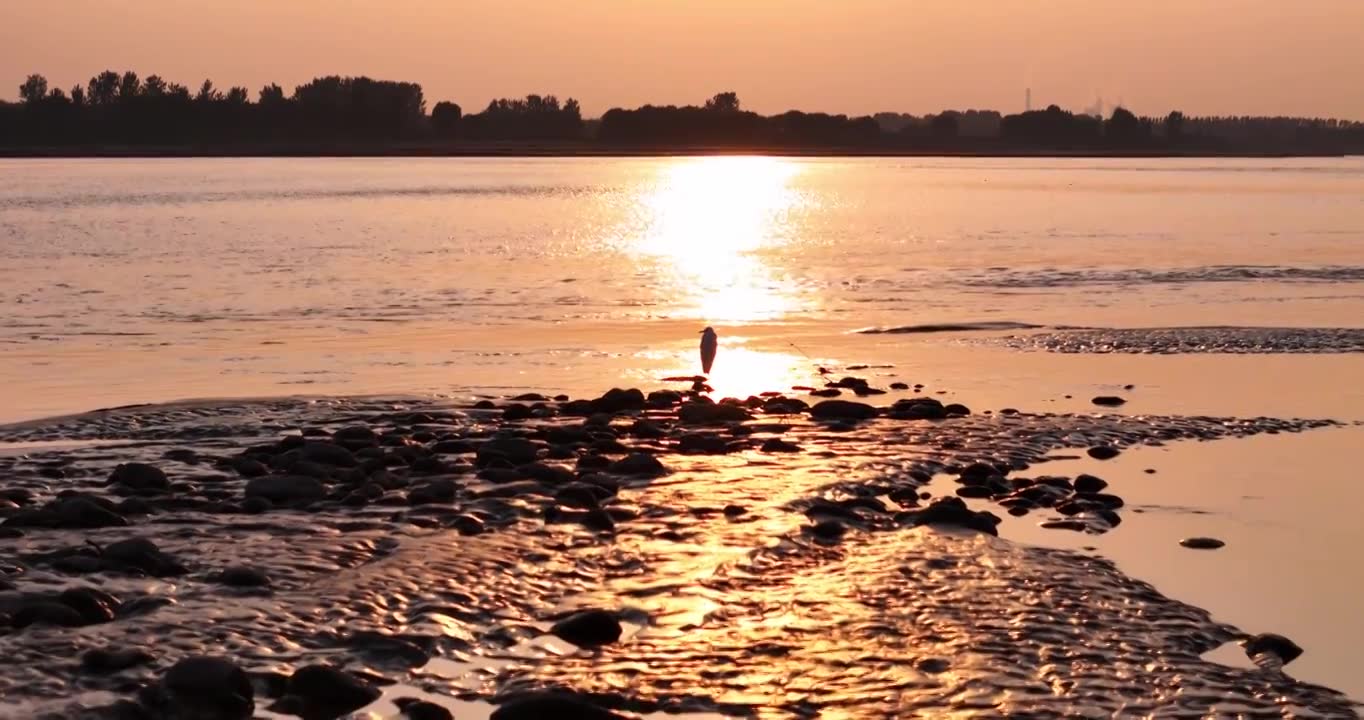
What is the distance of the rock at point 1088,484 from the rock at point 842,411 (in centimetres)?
370

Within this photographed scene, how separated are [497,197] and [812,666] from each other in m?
77.2

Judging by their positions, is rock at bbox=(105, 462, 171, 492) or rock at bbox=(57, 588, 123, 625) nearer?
rock at bbox=(57, 588, 123, 625)

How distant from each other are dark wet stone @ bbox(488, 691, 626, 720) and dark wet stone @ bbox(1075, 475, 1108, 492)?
6.00 metres

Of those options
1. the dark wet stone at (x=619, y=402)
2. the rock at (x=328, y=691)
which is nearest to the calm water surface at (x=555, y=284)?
the dark wet stone at (x=619, y=402)

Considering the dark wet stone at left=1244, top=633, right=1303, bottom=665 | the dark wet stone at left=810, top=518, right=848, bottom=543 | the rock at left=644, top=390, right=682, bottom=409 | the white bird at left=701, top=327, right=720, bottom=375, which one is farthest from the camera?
the white bird at left=701, top=327, right=720, bottom=375

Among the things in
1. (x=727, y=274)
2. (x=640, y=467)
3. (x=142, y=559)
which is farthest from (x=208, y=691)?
(x=727, y=274)

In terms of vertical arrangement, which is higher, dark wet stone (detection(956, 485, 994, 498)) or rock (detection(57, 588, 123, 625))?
rock (detection(57, 588, 123, 625))

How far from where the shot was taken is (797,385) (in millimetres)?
18469

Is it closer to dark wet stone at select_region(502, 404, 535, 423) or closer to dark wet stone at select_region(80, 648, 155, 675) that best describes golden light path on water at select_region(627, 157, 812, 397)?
dark wet stone at select_region(502, 404, 535, 423)

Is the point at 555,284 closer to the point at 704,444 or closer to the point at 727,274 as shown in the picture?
the point at 727,274

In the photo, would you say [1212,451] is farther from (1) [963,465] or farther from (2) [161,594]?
(2) [161,594]

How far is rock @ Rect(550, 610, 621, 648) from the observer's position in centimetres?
833

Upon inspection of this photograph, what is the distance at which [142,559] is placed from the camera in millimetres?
9531

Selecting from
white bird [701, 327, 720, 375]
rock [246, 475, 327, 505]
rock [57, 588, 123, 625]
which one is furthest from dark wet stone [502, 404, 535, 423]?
rock [57, 588, 123, 625]
